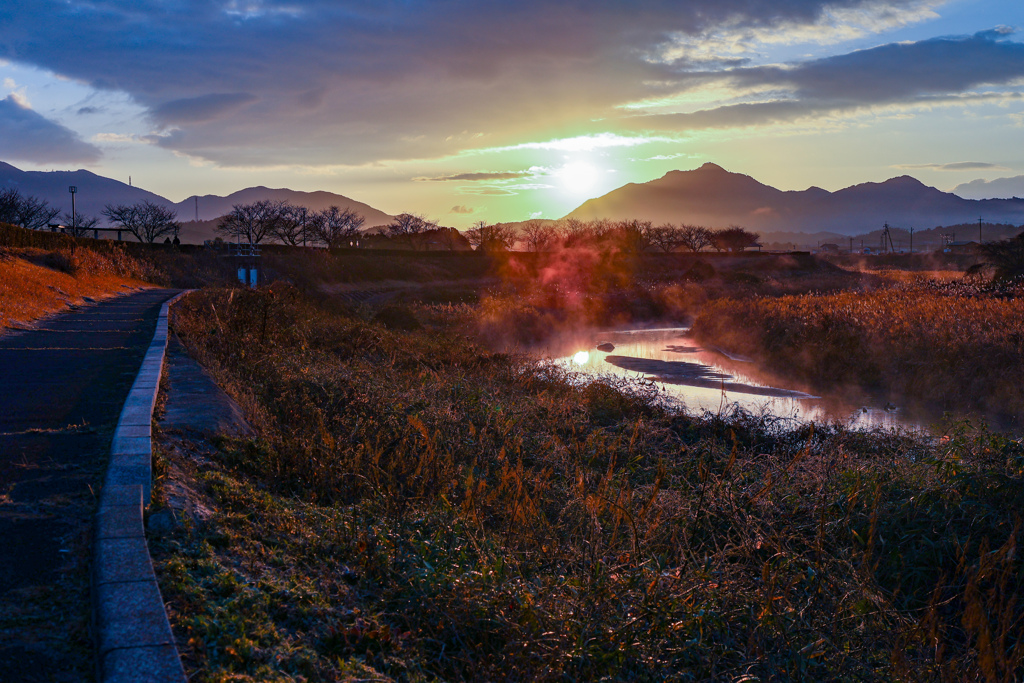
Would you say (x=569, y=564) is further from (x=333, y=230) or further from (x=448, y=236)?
(x=448, y=236)

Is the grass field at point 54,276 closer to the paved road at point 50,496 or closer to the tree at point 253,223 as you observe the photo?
the paved road at point 50,496

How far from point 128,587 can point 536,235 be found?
98467 millimetres

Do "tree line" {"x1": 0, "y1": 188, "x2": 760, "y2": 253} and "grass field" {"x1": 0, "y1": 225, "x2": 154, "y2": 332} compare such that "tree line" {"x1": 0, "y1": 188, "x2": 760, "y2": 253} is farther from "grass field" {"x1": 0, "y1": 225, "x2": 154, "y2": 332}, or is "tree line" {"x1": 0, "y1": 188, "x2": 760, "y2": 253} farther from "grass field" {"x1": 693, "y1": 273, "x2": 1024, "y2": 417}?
"grass field" {"x1": 693, "y1": 273, "x2": 1024, "y2": 417}

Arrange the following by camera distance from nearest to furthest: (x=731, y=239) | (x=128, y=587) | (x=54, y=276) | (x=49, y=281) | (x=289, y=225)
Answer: (x=128, y=587) < (x=49, y=281) < (x=54, y=276) < (x=289, y=225) < (x=731, y=239)

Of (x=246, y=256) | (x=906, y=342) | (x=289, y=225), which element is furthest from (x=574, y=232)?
(x=906, y=342)

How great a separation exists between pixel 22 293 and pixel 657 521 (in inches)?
729

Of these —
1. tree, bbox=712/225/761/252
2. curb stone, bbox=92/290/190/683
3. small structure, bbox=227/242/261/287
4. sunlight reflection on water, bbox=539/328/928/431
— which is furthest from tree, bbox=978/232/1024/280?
tree, bbox=712/225/761/252

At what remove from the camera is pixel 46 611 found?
2906mm

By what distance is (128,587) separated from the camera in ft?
9.70

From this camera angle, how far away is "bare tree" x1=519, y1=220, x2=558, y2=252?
304ft

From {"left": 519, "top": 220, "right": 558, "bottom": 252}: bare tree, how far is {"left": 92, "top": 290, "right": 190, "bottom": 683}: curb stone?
86178 millimetres

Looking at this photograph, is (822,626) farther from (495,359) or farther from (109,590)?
(495,359)

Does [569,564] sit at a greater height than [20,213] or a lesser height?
lesser

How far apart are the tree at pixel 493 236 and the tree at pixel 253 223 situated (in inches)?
951
